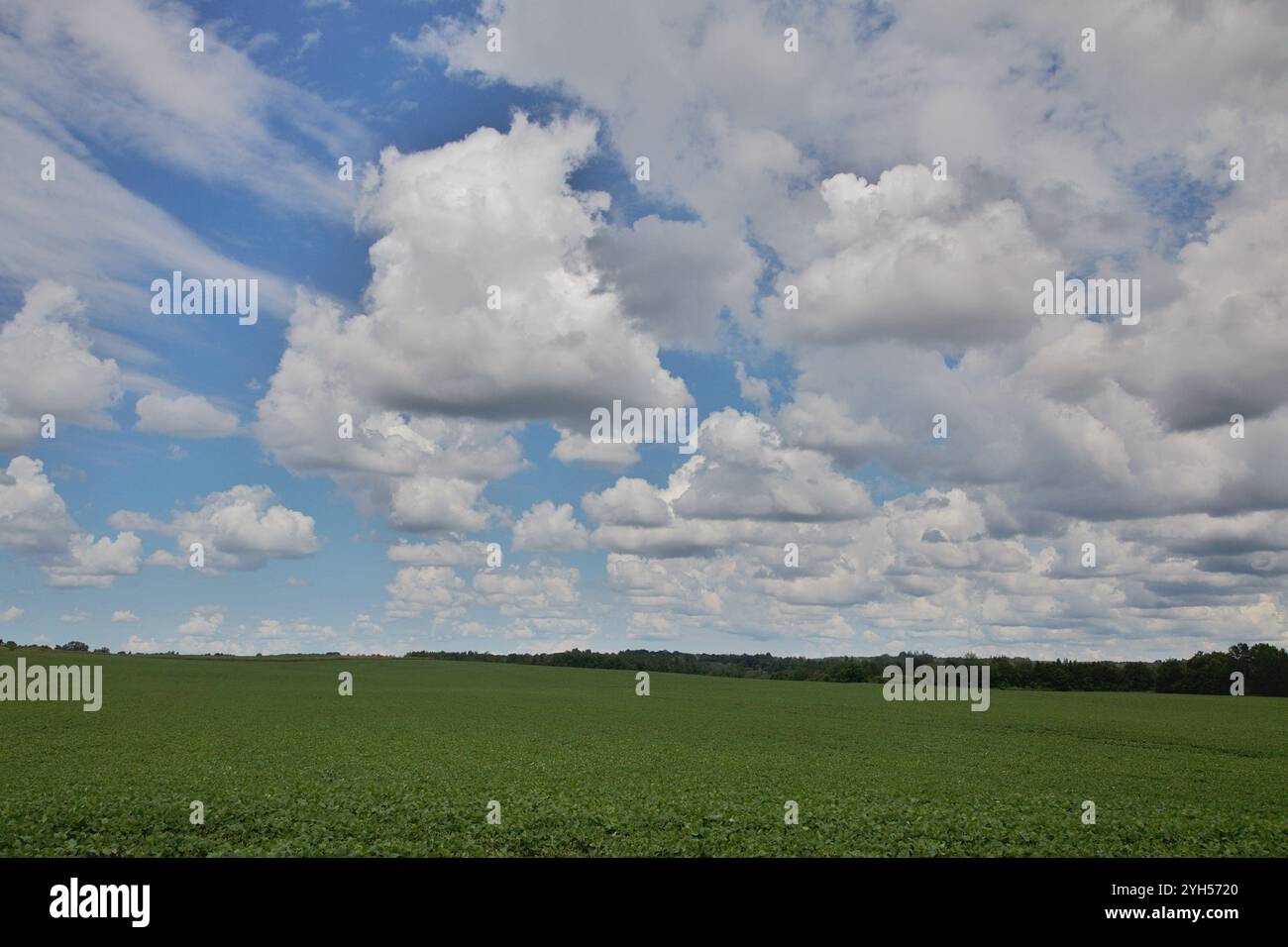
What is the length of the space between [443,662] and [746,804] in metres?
167

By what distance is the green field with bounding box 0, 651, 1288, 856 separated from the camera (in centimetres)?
2630

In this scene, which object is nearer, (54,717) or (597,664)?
(54,717)

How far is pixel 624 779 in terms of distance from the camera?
39.2 m

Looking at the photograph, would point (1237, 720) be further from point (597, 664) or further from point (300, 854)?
point (597, 664)

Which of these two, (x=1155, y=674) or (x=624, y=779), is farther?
(x=1155, y=674)

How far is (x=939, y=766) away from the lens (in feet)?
155

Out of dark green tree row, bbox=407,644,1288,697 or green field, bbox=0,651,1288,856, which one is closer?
green field, bbox=0,651,1288,856

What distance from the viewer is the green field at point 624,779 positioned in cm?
2630

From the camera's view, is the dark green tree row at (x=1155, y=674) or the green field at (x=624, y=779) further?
the dark green tree row at (x=1155, y=674)
